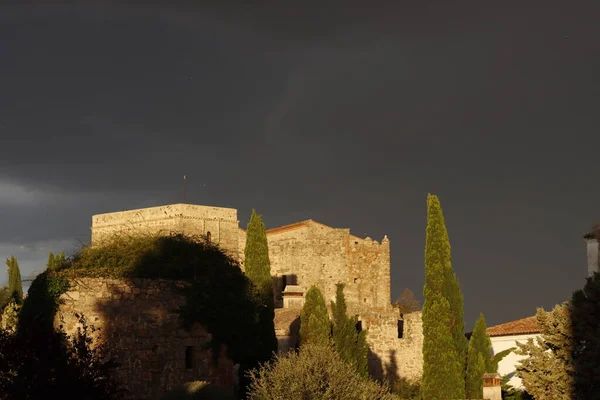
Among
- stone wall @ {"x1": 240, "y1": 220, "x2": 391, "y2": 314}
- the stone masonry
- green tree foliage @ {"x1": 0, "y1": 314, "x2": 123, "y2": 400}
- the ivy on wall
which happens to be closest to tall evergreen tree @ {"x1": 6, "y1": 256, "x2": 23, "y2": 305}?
the stone masonry

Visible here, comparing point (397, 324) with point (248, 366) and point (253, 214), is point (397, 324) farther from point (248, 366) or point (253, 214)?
point (248, 366)

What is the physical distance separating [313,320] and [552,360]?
1229cm

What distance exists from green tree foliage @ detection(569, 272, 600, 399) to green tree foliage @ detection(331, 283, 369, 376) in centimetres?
1188

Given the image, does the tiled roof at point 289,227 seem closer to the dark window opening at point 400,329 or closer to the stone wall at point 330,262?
the stone wall at point 330,262

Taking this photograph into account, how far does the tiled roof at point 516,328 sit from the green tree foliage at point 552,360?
12.2 m

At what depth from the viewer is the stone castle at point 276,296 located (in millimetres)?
20422

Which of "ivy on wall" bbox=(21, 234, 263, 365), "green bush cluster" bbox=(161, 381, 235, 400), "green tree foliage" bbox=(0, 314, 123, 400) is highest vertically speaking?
"ivy on wall" bbox=(21, 234, 263, 365)

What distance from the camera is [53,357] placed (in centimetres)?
1700

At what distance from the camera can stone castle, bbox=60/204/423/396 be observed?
20422 millimetres

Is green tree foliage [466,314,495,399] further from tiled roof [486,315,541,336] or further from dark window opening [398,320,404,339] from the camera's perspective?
dark window opening [398,320,404,339]

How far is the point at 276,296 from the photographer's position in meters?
59.8

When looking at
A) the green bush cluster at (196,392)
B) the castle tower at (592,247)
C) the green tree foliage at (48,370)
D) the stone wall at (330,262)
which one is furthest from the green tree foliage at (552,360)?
the stone wall at (330,262)

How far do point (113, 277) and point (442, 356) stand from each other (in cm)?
1980

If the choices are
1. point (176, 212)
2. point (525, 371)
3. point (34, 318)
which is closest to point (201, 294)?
point (34, 318)
